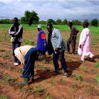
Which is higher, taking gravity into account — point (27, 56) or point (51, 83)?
point (27, 56)

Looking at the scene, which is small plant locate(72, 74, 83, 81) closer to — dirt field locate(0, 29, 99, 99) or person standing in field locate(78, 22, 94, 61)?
dirt field locate(0, 29, 99, 99)

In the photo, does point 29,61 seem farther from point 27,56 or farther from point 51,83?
point 51,83

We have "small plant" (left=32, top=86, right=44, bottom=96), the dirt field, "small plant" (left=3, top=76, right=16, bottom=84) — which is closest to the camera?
the dirt field

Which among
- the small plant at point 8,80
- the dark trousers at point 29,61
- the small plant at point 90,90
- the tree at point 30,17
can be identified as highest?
the tree at point 30,17

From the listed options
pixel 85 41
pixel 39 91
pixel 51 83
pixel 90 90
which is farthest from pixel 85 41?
pixel 39 91

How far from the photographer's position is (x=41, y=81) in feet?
18.9

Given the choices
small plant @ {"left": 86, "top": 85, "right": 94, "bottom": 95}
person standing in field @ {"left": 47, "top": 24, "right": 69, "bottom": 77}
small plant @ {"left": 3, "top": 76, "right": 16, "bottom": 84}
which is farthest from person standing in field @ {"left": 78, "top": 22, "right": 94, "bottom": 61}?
small plant @ {"left": 3, "top": 76, "right": 16, "bottom": 84}

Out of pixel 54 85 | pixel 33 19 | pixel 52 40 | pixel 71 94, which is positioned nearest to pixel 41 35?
pixel 52 40

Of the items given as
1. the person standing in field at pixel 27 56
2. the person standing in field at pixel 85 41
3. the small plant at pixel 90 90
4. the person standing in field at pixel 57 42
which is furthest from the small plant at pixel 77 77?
the person standing in field at pixel 85 41

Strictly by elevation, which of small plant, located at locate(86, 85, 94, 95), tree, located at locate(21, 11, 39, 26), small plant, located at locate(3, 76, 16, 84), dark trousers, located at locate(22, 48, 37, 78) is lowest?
small plant, located at locate(86, 85, 94, 95)

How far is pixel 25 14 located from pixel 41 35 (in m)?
43.6

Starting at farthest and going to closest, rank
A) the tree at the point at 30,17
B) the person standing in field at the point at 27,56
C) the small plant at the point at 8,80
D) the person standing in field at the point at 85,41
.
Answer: the tree at the point at 30,17 → the person standing in field at the point at 85,41 → the small plant at the point at 8,80 → the person standing in field at the point at 27,56

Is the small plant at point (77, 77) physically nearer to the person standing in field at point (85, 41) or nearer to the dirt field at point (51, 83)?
the dirt field at point (51, 83)

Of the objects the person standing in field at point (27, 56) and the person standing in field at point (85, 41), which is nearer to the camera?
the person standing in field at point (27, 56)
